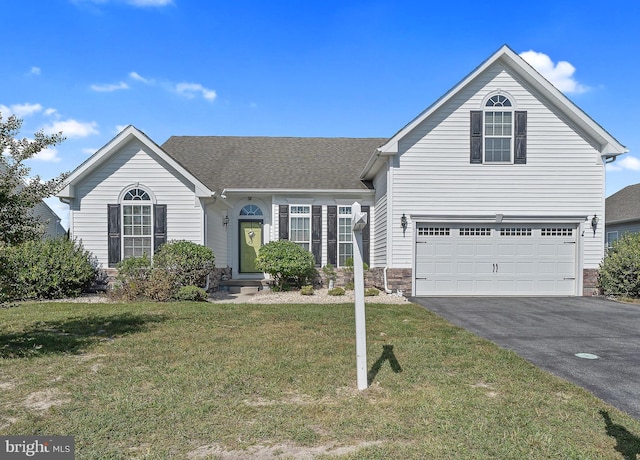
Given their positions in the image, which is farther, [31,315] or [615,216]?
[615,216]

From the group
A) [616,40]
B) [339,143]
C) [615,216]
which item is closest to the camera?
[616,40]

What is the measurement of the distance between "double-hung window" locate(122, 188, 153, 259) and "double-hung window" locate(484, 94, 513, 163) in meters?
11.2

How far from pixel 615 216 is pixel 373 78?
55.9 ft

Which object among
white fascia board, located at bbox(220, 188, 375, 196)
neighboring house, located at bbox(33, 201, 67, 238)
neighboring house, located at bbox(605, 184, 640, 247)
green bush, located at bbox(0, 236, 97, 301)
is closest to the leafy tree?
green bush, located at bbox(0, 236, 97, 301)

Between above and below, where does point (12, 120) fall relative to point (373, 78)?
below

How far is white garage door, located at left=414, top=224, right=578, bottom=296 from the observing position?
1279 cm

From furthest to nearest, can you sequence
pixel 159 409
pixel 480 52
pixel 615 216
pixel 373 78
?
pixel 615 216
pixel 373 78
pixel 480 52
pixel 159 409

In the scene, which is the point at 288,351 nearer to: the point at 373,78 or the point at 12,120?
the point at 12,120

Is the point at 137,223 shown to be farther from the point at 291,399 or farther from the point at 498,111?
the point at 498,111

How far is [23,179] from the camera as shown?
5930 mm

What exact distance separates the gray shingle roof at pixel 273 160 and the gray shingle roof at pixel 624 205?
14063mm

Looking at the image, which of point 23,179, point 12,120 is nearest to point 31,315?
point 23,179

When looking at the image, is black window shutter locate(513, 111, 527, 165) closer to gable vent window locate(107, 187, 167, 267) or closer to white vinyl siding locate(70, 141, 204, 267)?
white vinyl siding locate(70, 141, 204, 267)

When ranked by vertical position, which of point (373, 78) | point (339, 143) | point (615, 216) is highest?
point (373, 78)
